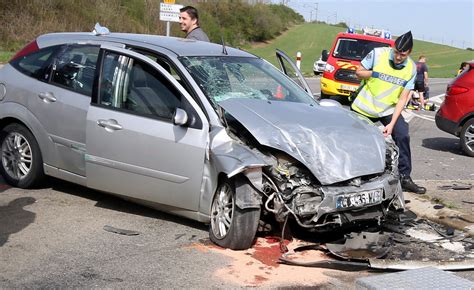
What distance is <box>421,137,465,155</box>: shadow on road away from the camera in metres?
11.2

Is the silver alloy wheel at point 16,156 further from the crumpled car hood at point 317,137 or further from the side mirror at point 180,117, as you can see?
the crumpled car hood at point 317,137

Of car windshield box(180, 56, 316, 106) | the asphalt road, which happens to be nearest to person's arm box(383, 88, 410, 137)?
car windshield box(180, 56, 316, 106)

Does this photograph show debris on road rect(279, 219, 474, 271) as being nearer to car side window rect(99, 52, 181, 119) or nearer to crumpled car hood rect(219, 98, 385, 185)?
crumpled car hood rect(219, 98, 385, 185)

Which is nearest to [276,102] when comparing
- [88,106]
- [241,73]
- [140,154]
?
[241,73]

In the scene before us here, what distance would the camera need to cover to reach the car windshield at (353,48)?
17.5 meters

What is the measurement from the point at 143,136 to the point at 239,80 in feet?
3.61

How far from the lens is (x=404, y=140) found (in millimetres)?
6992

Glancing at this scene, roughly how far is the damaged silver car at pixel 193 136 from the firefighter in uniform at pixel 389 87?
76 centimetres

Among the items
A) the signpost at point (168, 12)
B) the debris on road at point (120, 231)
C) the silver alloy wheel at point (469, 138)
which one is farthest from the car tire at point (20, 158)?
the signpost at point (168, 12)

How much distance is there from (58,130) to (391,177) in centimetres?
321

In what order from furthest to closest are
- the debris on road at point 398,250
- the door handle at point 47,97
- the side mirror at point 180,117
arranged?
the door handle at point 47,97 → the side mirror at point 180,117 → the debris on road at point 398,250

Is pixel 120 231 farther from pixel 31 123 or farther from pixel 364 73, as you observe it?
pixel 364 73

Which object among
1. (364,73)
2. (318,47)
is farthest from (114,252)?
(318,47)

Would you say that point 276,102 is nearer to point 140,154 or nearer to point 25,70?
point 140,154
